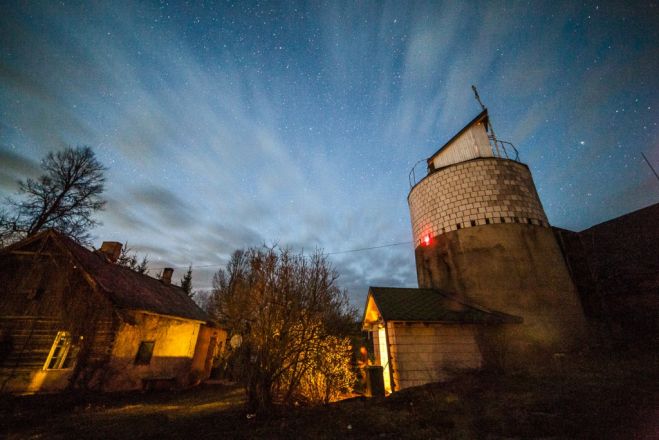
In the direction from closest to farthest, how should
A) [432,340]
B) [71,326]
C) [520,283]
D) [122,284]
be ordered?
[432,340]
[71,326]
[520,283]
[122,284]

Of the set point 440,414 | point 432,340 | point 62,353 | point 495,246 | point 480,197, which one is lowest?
point 440,414

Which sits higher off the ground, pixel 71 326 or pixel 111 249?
pixel 111 249

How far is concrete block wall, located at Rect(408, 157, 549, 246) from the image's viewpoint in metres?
13.7

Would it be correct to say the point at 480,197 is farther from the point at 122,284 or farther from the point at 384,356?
the point at 122,284

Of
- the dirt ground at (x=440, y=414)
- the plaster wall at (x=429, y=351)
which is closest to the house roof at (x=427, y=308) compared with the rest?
the plaster wall at (x=429, y=351)

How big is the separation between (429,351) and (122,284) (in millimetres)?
16324

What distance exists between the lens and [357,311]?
11.9 metres

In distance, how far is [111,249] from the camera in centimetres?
1731

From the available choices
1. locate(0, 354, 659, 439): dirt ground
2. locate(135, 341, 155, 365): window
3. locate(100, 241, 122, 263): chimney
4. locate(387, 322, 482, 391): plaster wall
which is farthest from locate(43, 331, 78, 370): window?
locate(387, 322, 482, 391): plaster wall

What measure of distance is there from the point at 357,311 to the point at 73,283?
45.1ft

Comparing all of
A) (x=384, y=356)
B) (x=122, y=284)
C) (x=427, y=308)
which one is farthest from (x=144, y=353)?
(x=427, y=308)

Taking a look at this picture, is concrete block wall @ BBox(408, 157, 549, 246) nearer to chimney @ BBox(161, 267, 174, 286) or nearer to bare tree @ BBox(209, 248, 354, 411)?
bare tree @ BBox(209, 248, 354, 411)

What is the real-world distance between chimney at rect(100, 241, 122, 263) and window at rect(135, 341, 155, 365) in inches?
271

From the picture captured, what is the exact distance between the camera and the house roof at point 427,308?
35.5ft
